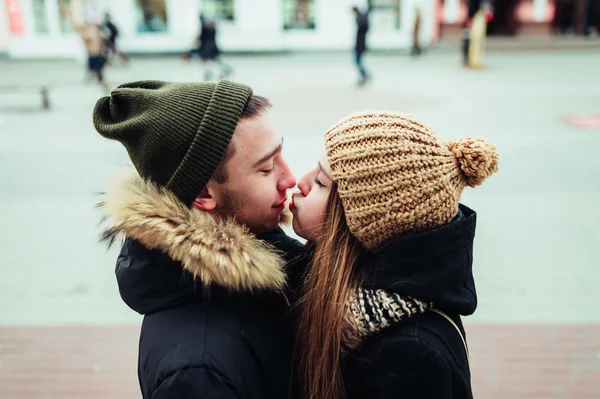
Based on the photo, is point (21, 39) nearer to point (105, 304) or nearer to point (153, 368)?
point (105, 304)

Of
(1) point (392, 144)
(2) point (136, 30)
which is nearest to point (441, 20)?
(2) point (136, 30)

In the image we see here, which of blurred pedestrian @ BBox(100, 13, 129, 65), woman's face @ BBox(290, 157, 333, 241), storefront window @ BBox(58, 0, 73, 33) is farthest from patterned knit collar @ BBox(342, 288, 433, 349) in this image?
storefront window @ BBox(58, 0, 73, 33)

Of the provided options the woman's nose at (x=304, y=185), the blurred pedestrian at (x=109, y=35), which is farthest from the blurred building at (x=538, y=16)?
the woman's nose at (x=304, y=185)

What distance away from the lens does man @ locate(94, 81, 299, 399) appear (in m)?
1.37

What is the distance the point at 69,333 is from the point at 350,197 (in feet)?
9.76

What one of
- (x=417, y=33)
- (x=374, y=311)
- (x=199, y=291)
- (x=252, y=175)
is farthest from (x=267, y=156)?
(x=417, y=33)

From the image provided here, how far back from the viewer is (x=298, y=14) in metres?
21.3

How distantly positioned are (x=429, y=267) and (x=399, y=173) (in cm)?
26

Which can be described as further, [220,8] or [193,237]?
[220,8]

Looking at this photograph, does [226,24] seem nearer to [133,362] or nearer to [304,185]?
[133,362]

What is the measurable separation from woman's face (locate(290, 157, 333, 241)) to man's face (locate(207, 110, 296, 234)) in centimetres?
10

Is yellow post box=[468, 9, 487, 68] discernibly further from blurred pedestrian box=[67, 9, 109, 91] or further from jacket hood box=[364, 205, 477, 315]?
jacket hood box=[364, 205, 477, 315]

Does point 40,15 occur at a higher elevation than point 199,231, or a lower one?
higher

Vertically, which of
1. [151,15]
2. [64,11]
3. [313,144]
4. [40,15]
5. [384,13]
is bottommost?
[313,144]
